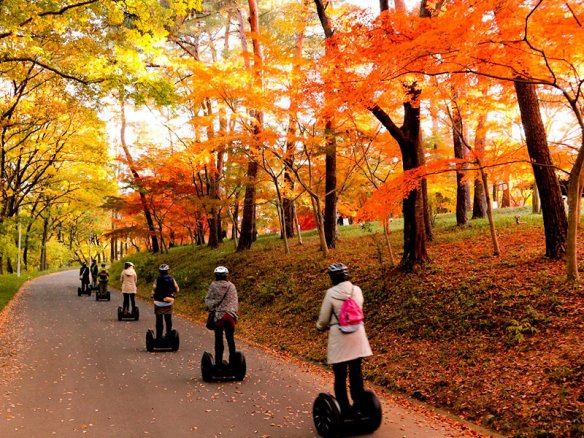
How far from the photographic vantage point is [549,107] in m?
17.1

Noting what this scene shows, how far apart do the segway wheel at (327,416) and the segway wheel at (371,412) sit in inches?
13.9

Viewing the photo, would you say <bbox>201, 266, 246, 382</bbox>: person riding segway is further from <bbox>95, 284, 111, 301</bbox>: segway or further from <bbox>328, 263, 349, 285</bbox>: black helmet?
<bbox>95, 284, 111, 301</bbox>: segway

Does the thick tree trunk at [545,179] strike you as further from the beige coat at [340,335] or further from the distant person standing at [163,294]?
the distant person standing at [163,294]

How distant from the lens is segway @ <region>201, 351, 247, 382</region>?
7.12m

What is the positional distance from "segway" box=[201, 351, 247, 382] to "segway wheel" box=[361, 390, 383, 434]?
2792 millimetres

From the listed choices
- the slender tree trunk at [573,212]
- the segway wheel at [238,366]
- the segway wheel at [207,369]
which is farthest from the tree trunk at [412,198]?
the segway wheel at [207,369]

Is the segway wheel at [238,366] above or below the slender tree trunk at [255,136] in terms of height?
below

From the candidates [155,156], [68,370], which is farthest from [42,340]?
[155,156]

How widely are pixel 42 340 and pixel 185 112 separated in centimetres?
1573

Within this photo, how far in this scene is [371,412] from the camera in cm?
487

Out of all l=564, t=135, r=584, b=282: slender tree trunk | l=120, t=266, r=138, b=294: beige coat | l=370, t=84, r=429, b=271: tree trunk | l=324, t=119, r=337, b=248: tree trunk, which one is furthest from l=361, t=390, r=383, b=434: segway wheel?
l=324, t=119, r=337, b=248: tree trunk

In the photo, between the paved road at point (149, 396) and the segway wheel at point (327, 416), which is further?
the paved road at point (149, 396)

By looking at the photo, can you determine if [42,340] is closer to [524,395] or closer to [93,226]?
[524,395]

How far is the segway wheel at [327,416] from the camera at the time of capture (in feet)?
15.4
